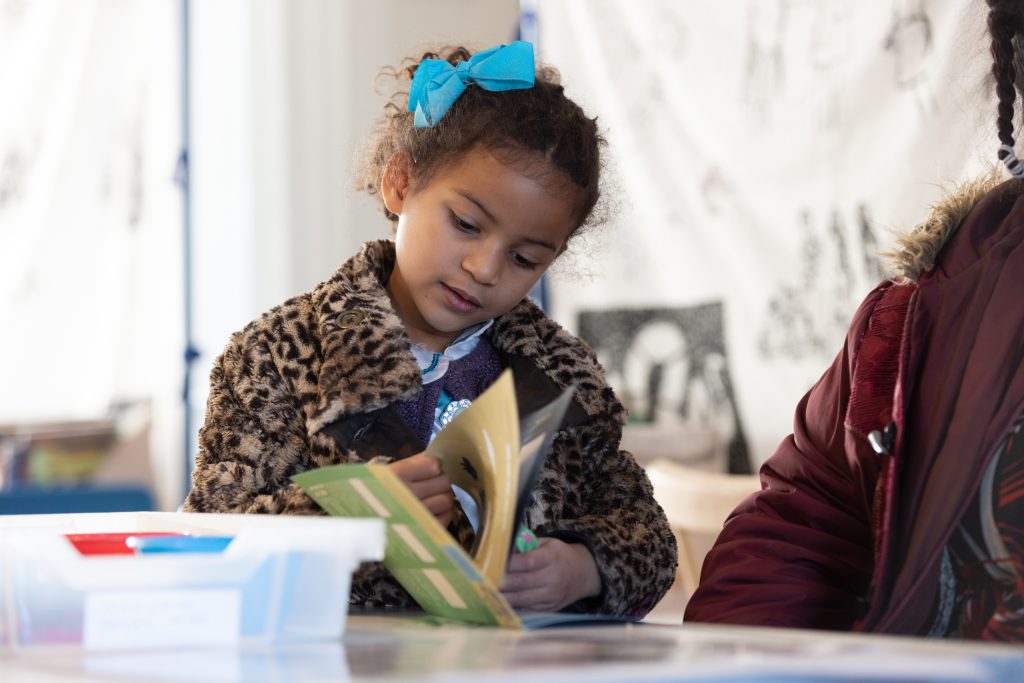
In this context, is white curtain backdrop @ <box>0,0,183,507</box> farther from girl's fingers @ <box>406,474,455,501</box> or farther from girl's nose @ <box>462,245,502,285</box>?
girl's fingers @ <box>406,474,455,501</box>

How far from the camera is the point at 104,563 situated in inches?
28.0

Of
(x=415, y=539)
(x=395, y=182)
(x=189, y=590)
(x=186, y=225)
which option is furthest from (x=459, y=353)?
(x=186, y=225)

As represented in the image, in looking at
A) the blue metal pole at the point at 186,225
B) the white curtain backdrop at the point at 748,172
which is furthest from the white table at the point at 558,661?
the blue metal pole at the point at 186,225

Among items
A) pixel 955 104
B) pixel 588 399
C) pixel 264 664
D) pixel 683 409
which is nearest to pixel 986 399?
pixel 588 399

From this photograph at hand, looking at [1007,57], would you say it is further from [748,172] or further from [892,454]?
[748,172]

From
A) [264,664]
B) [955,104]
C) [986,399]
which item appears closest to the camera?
[264,664]

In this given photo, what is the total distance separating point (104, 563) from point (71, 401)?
130 inches

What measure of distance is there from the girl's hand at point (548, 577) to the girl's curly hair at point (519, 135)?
0.49 m

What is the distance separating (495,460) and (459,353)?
0.61 meters

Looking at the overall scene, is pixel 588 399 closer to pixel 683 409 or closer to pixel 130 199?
pixel 683 409

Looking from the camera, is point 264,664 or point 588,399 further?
point 588,399

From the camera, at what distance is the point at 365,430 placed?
1.30 metres

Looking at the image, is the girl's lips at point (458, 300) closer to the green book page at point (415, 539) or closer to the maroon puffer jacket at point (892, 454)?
the maroon puffer jacket at point (892, 454)

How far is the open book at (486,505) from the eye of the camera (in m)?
0.82
